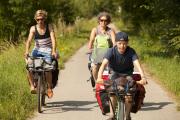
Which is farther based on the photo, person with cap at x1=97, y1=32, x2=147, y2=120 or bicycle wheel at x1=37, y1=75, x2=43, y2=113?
bicycle wheel at x1=37, y1=75, x2=43, y2=113

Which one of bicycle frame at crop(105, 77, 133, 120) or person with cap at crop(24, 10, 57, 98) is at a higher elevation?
person with cap at crop(24, 10, 57, 98)

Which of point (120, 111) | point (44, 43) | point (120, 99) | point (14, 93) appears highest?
point (44, 43)

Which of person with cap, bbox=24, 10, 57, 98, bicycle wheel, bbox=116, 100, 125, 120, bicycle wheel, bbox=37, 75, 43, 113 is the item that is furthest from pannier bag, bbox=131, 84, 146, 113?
person with cap, bbox=24, 10, 57, 98

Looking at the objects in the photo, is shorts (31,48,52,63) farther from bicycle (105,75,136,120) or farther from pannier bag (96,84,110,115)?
bicycle (105,75,136,120)

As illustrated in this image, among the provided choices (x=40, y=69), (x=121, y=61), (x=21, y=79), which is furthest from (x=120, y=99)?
(x=21, y=79)

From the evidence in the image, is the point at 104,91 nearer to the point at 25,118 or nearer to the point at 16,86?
the point at 25,118

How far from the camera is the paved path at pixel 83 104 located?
9.78 meters

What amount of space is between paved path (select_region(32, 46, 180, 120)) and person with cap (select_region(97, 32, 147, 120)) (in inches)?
66.2

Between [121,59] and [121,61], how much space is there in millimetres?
47

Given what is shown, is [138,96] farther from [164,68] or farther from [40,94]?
[164,68]

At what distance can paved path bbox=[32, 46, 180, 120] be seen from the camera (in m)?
9.78

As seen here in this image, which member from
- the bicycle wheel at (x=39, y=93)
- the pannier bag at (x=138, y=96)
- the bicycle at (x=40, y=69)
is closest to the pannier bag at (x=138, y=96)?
the pannier bag at (x=138, y=96)

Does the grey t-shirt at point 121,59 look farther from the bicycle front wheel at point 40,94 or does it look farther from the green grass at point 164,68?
the green grass at point 164,68

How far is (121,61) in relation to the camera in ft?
26.3
